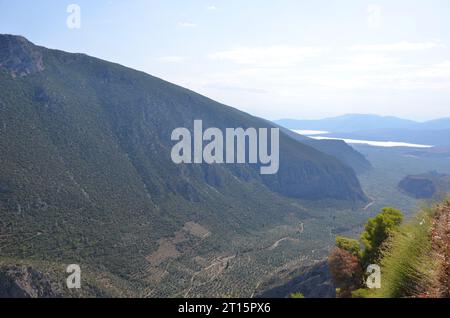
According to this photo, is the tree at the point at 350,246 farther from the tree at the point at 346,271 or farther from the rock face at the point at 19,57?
the rock face at the point at 19,57

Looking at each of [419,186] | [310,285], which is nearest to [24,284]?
[310,285]

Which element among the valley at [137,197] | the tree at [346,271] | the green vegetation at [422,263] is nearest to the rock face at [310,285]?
the valley at [137,197]

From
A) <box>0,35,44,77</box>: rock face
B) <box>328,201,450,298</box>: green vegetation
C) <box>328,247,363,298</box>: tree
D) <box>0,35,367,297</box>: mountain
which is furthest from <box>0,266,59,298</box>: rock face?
<box>0,35,44,77</box>: rock face

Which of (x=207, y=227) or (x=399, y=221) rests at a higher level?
(x=399, y=221)

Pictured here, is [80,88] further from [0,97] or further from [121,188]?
[121,188]

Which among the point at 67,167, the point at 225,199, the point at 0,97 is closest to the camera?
the point at 67,167
